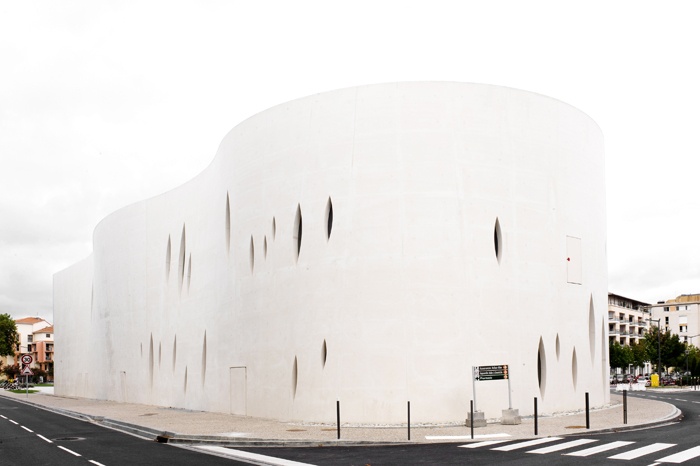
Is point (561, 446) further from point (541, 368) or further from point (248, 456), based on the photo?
point (541, 368)

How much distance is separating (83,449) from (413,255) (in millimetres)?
10946

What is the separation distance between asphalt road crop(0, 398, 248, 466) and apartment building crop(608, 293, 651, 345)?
9771 centimetres

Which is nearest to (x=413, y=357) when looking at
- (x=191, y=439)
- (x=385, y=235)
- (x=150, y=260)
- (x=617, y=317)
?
(x=385, y=235)

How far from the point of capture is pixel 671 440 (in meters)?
17.2

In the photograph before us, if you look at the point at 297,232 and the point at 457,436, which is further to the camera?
the point at 297,232

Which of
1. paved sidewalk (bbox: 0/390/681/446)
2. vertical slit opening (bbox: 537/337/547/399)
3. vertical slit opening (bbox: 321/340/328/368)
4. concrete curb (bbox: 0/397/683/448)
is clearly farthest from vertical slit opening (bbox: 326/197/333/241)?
vertical slit opening (bbox: 537/337/547/399)

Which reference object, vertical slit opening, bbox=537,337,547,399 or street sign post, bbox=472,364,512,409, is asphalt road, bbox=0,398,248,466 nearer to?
street sign post, bbox=472,364,512,409

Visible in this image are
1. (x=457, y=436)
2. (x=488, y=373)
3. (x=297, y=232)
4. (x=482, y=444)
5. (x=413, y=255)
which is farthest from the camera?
(x=297, y=232)

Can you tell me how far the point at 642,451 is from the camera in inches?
598

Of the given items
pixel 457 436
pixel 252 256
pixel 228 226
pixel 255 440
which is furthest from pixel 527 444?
pixel 228 226

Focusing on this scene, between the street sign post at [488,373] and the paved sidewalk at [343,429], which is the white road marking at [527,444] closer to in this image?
the paved sidewalk at [343,429]

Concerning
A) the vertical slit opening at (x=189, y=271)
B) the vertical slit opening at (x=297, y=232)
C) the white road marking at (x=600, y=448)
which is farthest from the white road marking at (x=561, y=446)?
the vertical slit opening at (x=189, y=271)

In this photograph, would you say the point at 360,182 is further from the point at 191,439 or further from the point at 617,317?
the point at 617,317

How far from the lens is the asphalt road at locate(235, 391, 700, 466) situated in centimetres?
1419
